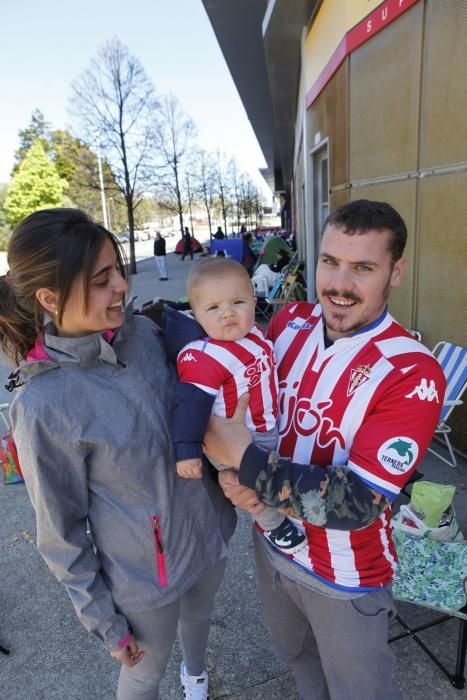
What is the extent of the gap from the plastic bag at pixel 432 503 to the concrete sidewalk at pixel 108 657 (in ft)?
1.66

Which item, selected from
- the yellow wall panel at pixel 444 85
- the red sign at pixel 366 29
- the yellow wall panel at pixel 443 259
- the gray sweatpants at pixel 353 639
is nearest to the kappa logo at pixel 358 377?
the gray sweatpants at pixel 353 639

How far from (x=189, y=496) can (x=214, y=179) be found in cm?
3767

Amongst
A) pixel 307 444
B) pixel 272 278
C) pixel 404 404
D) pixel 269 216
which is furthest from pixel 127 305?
pixel 269 216

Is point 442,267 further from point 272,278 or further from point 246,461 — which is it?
point 272,278

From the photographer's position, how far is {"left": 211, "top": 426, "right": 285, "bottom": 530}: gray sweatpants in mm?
1533

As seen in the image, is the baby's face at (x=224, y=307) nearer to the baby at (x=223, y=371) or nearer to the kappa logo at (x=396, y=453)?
the baby at (x=223, y=371)

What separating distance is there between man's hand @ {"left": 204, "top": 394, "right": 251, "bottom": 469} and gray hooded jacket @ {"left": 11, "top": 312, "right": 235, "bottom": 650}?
0.14 meters

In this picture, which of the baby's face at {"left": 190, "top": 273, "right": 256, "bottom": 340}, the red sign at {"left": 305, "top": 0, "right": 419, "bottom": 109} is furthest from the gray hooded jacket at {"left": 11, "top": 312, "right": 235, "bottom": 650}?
the red sign at {"left": 305, "top": 0, "right": 419, "bottom": 109}

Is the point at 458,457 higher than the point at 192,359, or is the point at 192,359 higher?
the point at 192,359

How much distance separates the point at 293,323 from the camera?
70.2 inches

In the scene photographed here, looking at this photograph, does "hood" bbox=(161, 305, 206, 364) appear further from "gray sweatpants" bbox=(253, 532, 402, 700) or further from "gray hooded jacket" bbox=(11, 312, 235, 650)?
"gray sweatpants" bbox=(253, 532, 402, 700)

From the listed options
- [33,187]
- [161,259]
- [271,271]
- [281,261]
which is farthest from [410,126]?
[33,187]

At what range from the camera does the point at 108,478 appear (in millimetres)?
1419

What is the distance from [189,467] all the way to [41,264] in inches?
29.2
